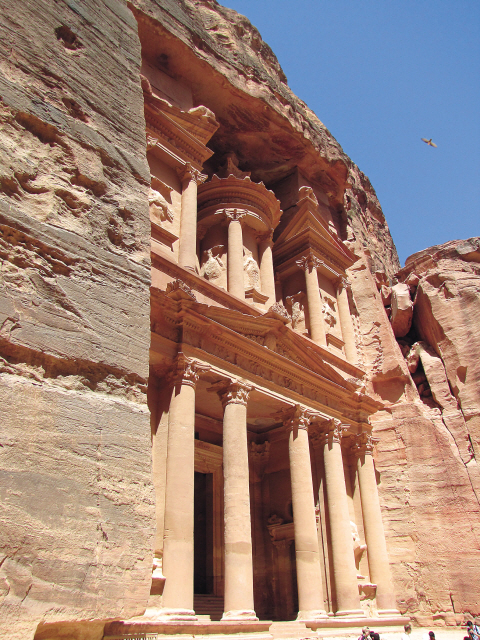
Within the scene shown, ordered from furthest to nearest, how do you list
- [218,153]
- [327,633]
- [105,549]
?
[218,153] < [327,633] < [105,549]

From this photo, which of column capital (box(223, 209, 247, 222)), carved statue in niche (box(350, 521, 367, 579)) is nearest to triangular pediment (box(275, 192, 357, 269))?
column capital (box(223, 209, 247, 222))

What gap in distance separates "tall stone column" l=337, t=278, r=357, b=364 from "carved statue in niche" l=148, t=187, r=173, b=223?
26.2ft

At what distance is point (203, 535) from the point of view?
14789mm

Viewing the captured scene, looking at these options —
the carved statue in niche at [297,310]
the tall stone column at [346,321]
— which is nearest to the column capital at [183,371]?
the carved statue in niche at [297,310]

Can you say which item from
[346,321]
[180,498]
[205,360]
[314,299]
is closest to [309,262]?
[314,299]

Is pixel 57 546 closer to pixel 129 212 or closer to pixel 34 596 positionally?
pixel 34 596

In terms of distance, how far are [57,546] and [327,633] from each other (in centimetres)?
1149

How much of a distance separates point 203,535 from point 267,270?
8.60m

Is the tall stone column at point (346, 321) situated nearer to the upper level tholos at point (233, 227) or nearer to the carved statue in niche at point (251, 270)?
the upper level tholos at point (233, 227)

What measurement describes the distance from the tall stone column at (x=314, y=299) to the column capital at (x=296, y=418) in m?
4.04

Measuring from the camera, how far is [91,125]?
280 cm

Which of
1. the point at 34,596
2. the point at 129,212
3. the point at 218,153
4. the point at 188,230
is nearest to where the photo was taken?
the point at 34,596

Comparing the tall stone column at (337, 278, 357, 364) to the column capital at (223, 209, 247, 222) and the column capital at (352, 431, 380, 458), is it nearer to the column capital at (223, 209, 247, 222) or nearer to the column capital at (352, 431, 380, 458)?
the column capital at (352, 431, 380, 458)

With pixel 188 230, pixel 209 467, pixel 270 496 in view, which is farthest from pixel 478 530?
pixel 188 230
